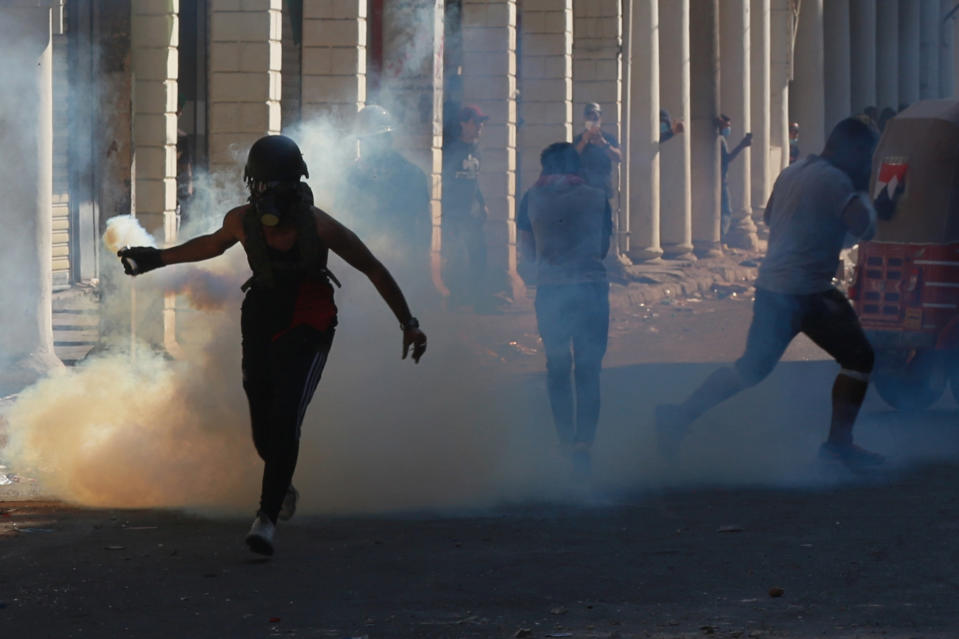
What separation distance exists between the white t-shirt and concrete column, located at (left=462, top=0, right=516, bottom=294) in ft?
31.5

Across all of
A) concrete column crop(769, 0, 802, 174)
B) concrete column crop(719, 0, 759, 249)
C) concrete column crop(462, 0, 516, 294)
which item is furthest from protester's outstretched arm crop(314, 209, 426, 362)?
concrete column crop(769, 0, 802, 174)

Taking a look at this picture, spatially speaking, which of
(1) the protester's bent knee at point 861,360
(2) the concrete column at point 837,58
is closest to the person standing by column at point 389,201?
(1) the protester's bent knee at point 861,360

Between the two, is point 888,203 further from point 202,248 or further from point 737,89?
point 737,89

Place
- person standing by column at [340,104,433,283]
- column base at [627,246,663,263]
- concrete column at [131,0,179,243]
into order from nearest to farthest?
person standing by column at [340,104,433,283], concrete column at [131,0,179,243], column base at [627,246,663,263]

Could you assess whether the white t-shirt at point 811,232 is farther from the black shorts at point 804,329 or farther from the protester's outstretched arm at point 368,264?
the protester's outstretched arm at point 368,264

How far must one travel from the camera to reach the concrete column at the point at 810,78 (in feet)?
114

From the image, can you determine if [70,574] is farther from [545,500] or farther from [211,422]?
[545,500]

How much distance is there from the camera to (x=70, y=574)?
19.4 feet

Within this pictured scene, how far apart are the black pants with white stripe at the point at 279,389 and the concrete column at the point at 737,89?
69.3ft

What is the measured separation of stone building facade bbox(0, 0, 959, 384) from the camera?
1362 cm

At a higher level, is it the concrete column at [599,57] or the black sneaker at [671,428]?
the concrete column at [599,57]

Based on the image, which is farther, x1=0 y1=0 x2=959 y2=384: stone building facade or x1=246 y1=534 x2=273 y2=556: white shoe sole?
x1=0 y1=0 x2=959 y2=384: stone building facade

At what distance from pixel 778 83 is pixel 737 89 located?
14.6 feet

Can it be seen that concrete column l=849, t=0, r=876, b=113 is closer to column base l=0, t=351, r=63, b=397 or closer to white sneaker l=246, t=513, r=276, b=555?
column base l=0, t=351, r=63, b=397
